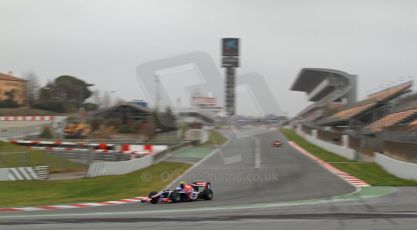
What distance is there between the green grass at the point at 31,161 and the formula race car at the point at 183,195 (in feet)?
40.0

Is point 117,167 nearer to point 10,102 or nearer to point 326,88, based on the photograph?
point 10,102

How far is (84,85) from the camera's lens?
119125mm

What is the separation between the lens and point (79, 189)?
71.7 ft

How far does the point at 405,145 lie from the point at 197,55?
443 inches

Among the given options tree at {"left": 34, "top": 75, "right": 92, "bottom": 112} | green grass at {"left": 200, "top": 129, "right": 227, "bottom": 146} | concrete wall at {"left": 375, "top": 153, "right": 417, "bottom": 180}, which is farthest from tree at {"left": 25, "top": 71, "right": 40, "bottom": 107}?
concrete wall at {"left": 375, "top": 153, "right": 417, "bottom": 180}

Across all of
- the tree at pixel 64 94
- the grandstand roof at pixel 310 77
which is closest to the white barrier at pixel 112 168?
the tree at pixel 64 94

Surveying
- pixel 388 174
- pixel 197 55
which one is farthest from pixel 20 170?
pixel 388 174

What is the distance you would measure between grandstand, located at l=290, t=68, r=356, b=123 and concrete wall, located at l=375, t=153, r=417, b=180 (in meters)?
57.6

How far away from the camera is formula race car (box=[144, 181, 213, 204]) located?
16.4 metres

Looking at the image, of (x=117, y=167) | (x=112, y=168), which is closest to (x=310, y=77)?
(x=117, y=167)

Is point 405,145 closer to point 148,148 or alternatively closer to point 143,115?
point 148,148

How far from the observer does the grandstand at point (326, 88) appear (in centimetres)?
10088

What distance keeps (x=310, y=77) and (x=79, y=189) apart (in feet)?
379

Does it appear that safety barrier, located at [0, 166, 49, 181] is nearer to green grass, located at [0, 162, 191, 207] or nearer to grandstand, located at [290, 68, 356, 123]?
green grass, located at [0, 162, 191, 207]
